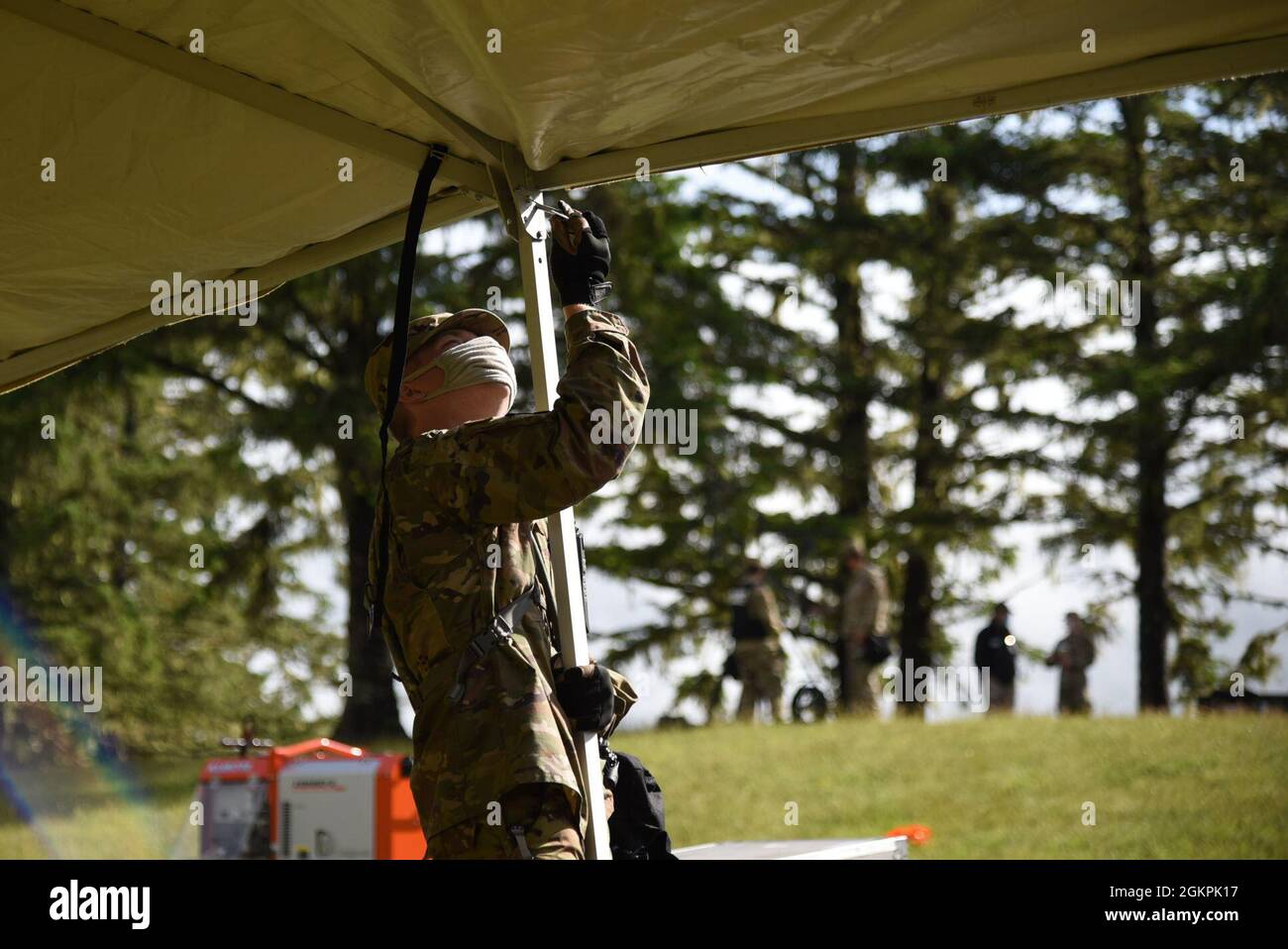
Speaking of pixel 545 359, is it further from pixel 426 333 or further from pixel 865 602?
pixel 865 602

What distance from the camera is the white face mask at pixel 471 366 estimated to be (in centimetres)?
343

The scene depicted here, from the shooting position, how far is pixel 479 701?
3.11 meters

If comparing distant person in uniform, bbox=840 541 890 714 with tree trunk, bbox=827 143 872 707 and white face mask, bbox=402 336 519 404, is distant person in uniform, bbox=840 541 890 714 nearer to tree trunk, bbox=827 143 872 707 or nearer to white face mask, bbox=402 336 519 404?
tree trunk, bbox=827 143 872 707

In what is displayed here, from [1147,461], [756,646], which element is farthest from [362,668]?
[1147,461]

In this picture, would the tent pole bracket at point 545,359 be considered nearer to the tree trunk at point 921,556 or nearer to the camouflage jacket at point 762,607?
the camouflage jacket at point 762,607

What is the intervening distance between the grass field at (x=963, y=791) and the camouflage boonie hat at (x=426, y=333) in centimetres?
952

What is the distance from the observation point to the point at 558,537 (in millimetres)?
3486

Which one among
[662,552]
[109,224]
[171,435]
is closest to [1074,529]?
[662,552]

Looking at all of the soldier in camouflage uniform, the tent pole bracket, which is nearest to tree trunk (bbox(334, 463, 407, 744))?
the tent pole bracket

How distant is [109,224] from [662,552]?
20.0 meters

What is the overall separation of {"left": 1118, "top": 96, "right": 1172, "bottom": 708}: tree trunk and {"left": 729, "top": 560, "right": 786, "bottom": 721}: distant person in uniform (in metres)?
6.86

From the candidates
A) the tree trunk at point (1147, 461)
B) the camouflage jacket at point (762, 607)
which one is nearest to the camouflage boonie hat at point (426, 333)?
the camouflage jacket at point (762, 607)

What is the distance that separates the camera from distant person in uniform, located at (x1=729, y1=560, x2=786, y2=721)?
19469 mm

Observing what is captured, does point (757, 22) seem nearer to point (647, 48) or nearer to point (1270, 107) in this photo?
point (647, 48)
